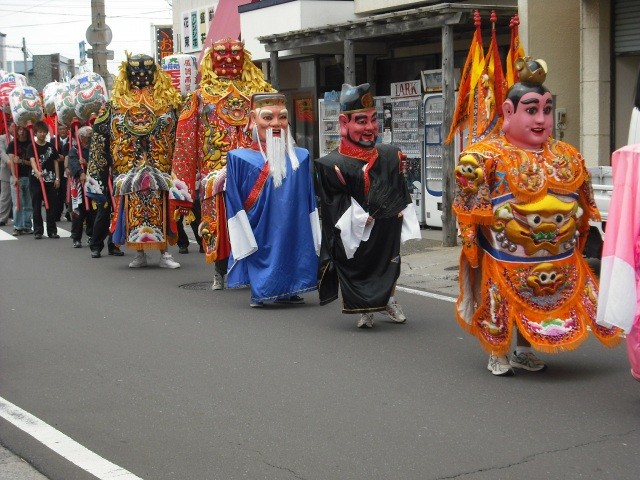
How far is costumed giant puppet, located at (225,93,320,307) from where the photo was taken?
1008 centimetres

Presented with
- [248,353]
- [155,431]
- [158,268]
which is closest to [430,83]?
[158,268]

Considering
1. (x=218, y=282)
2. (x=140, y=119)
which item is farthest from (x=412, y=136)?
(x=218, y=282)

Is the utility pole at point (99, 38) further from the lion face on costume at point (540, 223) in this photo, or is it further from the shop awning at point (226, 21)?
the lion face on costume at point (540, 223)

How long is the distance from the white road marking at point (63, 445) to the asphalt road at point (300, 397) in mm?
53

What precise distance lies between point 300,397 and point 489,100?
2.29 m

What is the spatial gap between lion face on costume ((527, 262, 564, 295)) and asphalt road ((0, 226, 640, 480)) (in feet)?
1.87

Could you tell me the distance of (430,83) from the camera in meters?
16.1

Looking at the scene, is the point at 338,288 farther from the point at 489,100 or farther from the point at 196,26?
the point at 196,26

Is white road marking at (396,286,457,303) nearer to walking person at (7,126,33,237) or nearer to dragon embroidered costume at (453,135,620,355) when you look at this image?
dragon embroidered costume at (453,135,620,355)

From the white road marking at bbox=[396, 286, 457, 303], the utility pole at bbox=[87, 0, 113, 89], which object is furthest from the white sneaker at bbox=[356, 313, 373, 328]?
the utility pole at bbox=[87, 0, 113, 89]

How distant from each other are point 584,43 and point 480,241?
7.48 meters

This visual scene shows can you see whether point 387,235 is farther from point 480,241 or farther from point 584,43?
point 584,43

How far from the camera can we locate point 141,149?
13.0 meters

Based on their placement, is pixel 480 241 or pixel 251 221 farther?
pixel 251 221
